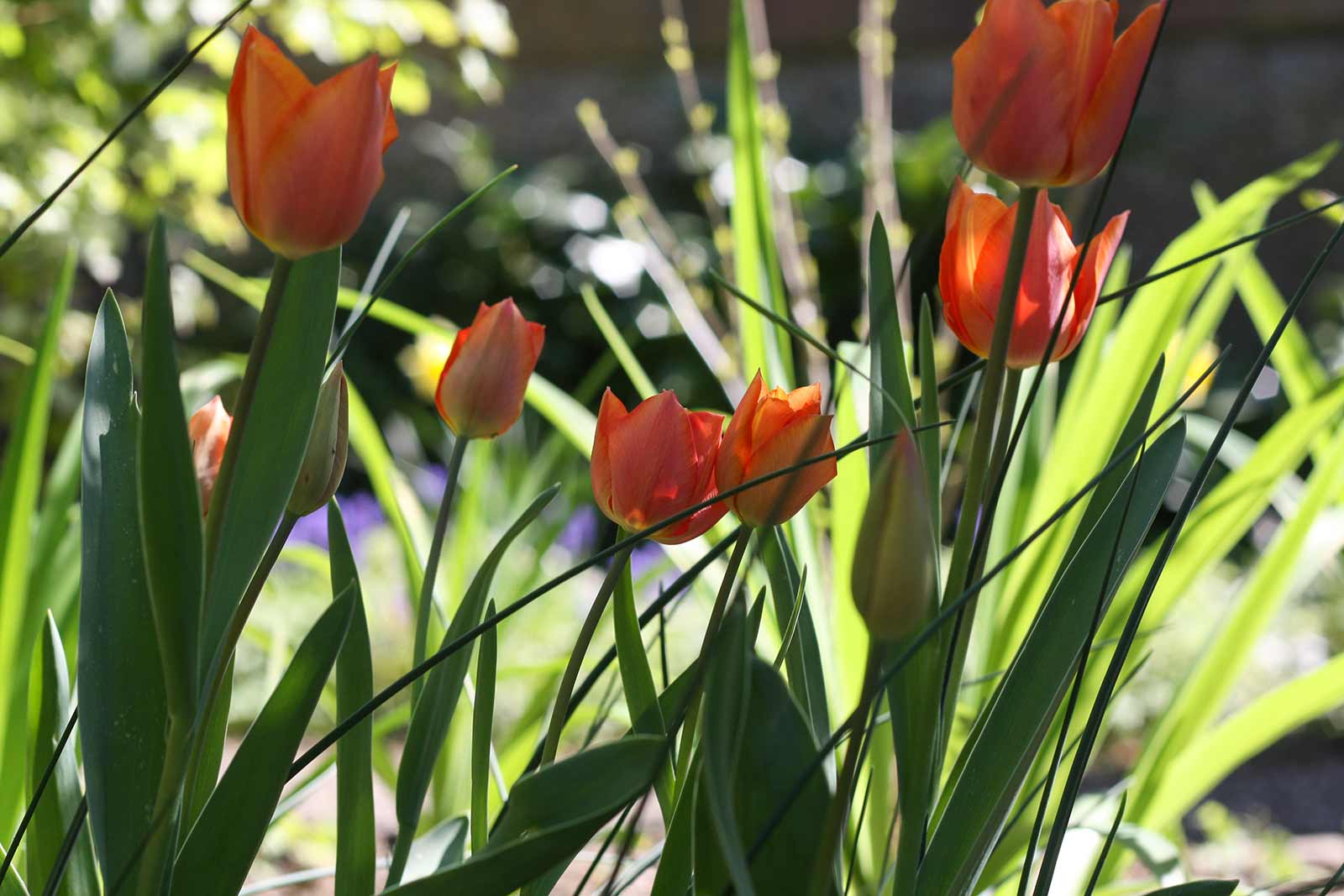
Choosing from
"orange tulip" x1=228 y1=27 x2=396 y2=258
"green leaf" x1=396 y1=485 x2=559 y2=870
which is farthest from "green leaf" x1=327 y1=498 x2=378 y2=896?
"orange tulip" x1=228 y1=27 x2=396 y2=258

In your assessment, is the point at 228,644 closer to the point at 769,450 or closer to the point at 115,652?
the point at 115,652

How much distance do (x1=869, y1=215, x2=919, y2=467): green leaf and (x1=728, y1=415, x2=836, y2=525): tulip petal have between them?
2.0 inches

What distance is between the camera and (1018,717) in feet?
1.25

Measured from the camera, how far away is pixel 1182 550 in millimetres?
777

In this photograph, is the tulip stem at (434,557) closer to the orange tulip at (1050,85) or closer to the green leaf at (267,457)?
the green leaf at (267,457)

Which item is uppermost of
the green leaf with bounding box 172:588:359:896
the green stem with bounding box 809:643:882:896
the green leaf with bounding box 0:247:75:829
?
the green leaf with bounding box 0:247:75:829

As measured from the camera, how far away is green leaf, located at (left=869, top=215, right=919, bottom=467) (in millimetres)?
402

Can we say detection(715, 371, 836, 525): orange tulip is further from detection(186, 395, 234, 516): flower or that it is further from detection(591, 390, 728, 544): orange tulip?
detection(186, 395, 234, 516): flower

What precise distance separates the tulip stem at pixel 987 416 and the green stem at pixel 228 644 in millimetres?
201

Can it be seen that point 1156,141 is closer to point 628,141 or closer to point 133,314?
point 628,141

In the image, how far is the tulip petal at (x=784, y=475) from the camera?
341 millimetres

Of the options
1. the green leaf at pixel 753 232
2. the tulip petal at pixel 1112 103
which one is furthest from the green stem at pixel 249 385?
the green leaf at pixel 753 232

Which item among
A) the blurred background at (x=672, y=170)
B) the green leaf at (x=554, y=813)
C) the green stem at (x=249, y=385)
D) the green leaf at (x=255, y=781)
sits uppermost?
the blurred background at (x=672, y=170)

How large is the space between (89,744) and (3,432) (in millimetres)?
3321
